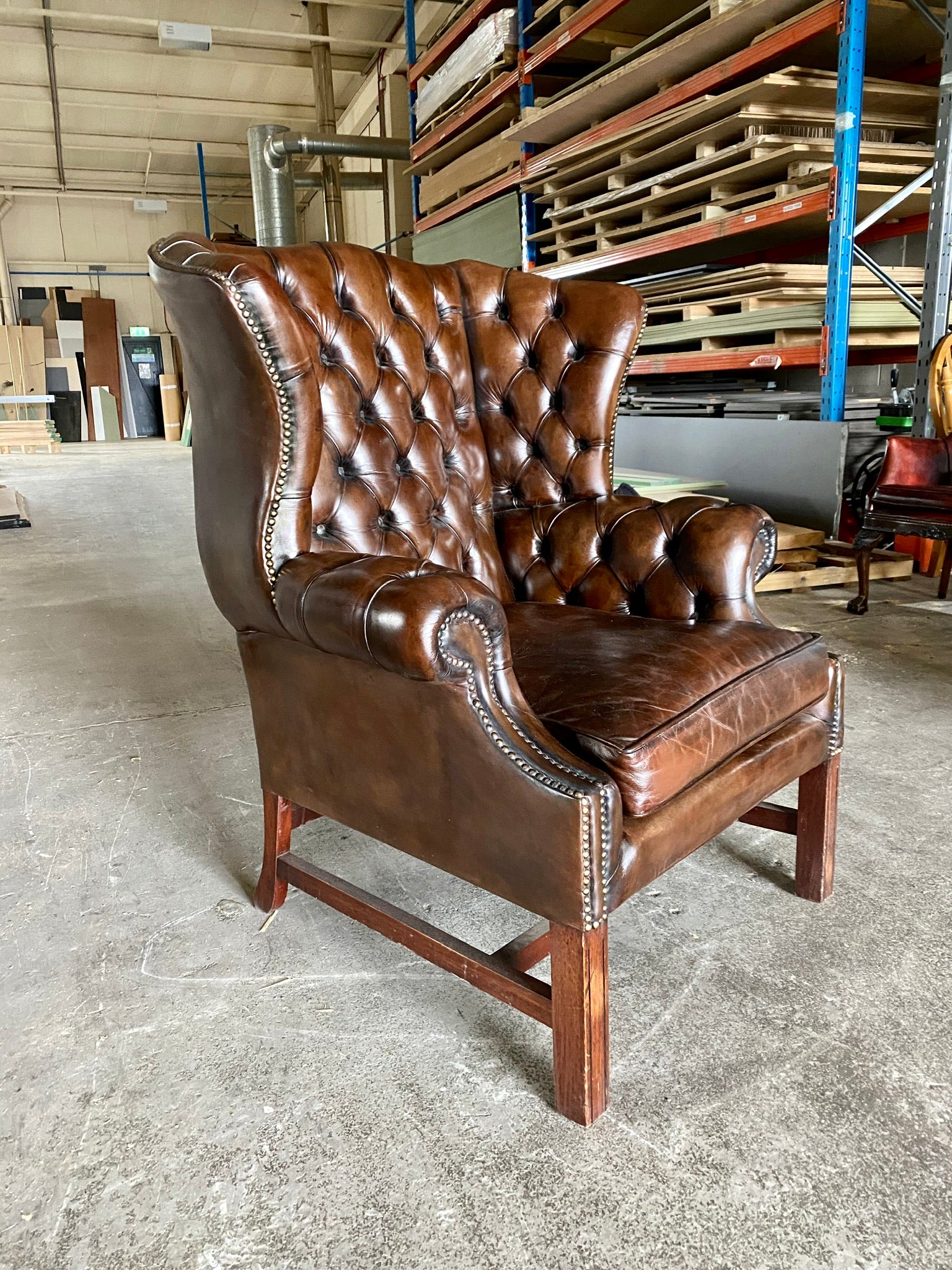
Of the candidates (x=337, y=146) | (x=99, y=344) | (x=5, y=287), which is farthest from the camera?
(x=99, y=344)

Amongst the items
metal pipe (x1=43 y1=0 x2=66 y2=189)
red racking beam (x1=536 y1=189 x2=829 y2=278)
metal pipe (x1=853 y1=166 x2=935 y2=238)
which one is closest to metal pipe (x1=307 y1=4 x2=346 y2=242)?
metal pipe (x1=43 y1=0 x2=66 y2=189)

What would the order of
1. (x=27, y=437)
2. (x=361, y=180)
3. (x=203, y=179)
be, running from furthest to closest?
(x=203, y=179) → (x=27, y=437) → (x=361, y=180)

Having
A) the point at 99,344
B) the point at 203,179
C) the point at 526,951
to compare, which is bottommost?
the point at 526,951

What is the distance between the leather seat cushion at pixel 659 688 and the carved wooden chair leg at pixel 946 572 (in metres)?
2.50

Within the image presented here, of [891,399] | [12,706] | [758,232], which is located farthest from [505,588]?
[758,232]

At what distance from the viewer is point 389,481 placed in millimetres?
1677

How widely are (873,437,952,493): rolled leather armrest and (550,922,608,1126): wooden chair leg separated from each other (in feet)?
9.05

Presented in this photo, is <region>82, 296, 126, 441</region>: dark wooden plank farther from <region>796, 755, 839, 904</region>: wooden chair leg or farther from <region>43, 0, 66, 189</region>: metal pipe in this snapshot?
<region>796, 755, 839, 904</region>: wooden chair leg

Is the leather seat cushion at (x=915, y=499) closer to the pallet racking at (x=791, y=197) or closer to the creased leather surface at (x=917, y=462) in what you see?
the creased leather surface at (x=917, y=462)

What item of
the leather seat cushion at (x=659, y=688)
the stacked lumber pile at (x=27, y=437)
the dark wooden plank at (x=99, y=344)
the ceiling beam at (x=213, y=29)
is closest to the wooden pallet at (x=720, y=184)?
the leather seat cushion at (x=659, y=688)

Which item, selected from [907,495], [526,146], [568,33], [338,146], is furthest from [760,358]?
[338,146]

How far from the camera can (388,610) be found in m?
1.08

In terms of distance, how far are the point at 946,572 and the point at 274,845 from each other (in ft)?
10.1

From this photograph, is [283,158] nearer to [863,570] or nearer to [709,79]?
[709,79]
